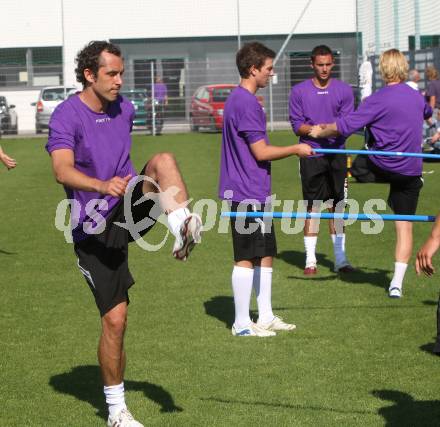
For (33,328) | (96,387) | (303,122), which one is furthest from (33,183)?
(96,387)

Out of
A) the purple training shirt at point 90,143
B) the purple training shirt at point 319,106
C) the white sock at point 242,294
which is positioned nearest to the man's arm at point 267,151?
the white sock at point 242,294

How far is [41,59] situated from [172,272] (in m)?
34.9

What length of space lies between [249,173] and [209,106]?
90.4 ft

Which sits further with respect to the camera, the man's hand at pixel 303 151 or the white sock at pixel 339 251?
the white sock at pixel 339 251

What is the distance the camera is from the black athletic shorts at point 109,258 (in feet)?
19.1

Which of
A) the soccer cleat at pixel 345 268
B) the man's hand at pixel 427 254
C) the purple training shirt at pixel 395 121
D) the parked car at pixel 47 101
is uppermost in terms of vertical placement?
the parked car at pixel 47 101

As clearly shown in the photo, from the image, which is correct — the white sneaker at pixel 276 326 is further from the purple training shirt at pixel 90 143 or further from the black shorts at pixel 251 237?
the purple training shirt at pixel 90 143

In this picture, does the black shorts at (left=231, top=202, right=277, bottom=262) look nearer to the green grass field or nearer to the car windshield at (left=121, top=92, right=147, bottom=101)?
the green grass field

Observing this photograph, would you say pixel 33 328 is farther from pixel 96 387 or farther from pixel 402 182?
pixel 402 182

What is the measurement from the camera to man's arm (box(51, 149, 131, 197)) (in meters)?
5.02

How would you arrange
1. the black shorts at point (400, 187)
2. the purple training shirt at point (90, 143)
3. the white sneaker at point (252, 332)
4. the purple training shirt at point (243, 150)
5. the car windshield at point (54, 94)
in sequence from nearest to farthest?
1. the purple training shirt at point (90, 143)
2. the purple training shirt at point (243, 150)
3. the white sneaker at point (252, 332)
4. the black shorts at point (400, 187)
5. the car windshield at point (54, 94)

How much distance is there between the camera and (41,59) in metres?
44.4

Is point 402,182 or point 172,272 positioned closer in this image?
point 402,182

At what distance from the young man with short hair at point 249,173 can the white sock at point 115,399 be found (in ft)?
7.52
